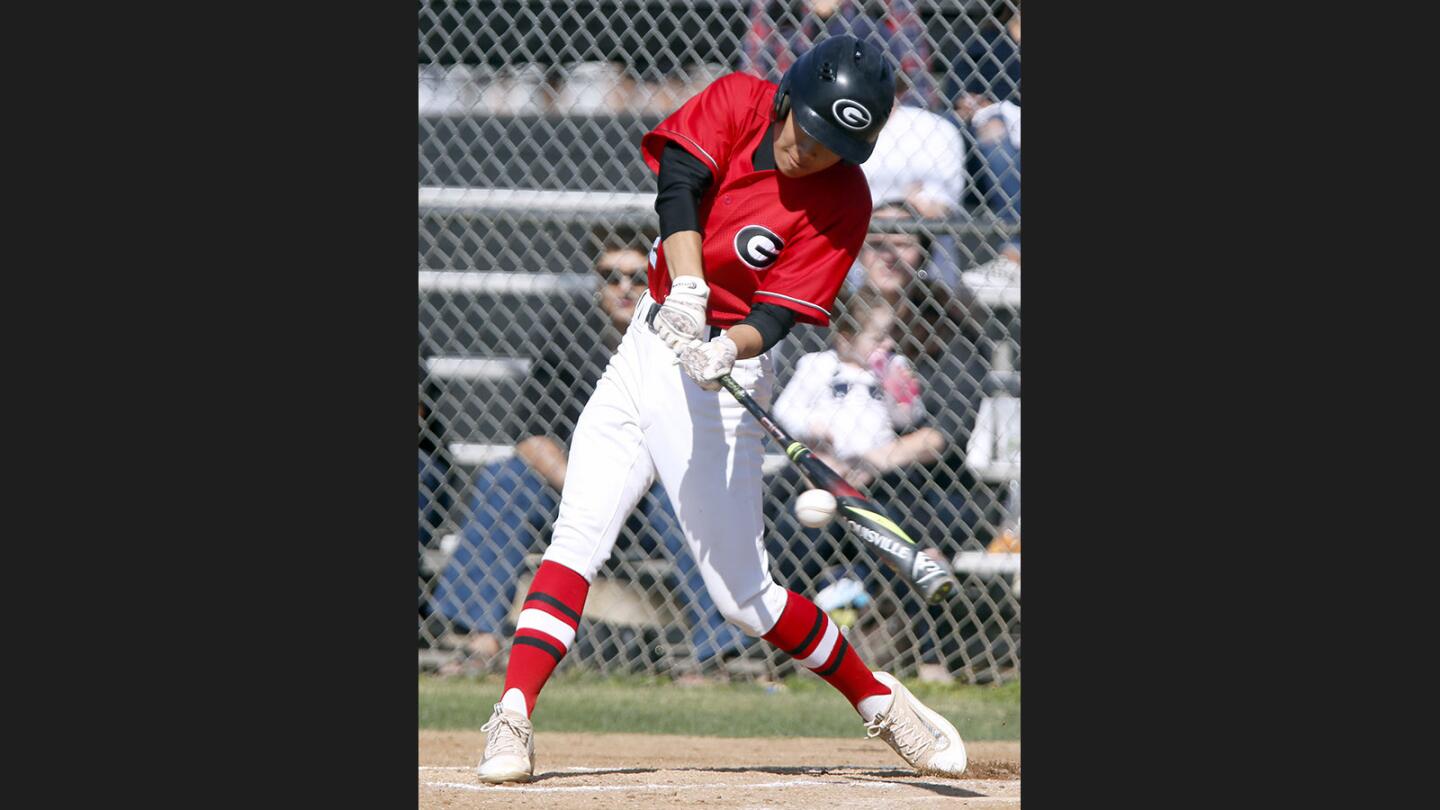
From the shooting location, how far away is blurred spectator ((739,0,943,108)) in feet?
18.3

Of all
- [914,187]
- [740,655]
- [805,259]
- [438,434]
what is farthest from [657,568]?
[805,259]

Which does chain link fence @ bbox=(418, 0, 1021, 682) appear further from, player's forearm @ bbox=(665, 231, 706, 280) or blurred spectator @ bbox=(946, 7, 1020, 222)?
player's forearm @ bbox=(665, 231, 706, 280)

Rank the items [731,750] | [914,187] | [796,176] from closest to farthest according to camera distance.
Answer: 1. [796,176]
2. [731,750]
3. [914,187]

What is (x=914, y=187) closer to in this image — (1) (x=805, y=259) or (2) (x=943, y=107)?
(2) (x=943, y=107)

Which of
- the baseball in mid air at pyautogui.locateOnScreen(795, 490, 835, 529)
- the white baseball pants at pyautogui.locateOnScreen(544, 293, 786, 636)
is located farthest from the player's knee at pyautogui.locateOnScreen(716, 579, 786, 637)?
the baseball in mid air at pyautogui.locateOnScreen(795, 490, 835, 529)

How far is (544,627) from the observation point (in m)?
3.89

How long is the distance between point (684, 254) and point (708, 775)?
57.4 inches

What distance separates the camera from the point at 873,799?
12.9 feet

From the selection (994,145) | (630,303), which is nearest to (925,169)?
(994,145)

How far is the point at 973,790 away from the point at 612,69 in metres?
3.00

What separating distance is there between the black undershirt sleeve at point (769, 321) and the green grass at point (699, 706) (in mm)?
1845

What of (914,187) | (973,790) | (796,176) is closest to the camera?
(796,176)

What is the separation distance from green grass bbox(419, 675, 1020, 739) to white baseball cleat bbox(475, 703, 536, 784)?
1.38 meters

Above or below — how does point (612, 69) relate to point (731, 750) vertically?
above
